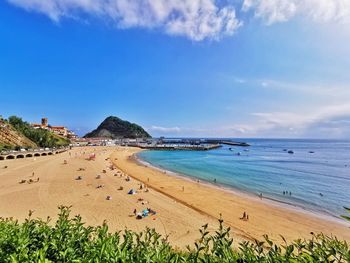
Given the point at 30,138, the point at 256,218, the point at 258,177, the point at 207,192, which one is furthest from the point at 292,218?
the point at 30,138

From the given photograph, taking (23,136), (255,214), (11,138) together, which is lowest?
(255,214)

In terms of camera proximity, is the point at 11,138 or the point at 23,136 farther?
the point at 23,136

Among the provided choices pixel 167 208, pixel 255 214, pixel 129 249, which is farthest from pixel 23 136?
pixel 129 249

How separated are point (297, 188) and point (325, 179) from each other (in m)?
10.3

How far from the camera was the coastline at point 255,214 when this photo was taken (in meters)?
16.7

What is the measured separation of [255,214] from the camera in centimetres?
2005

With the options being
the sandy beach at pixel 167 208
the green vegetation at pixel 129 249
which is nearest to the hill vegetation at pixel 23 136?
the sandy beach at pixel 167 208

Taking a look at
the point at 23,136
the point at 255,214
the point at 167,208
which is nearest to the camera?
the point at 255,214

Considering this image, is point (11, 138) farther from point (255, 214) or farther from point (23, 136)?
point (255, 214)

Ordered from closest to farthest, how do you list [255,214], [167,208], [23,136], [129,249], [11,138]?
[129,249], [255,214], [167,208], [11,138], [23,136]

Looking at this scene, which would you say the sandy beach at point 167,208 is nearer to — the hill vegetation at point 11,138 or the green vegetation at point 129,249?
the green vegetation at point 129,249

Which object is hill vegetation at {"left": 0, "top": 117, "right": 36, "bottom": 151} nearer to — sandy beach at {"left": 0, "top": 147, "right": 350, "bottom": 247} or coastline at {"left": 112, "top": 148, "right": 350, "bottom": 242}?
sandy beach at {"left": 0, "top": 147, "right": 350, "bottom": 247}

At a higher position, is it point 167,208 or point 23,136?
point 23,136

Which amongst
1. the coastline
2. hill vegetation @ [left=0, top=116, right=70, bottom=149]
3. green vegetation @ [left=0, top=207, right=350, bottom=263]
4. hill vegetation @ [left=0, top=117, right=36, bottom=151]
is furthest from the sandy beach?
hill vegetation @ [left=0, top=116, right=70, bottom=149]
